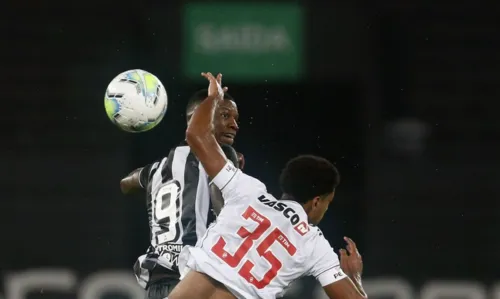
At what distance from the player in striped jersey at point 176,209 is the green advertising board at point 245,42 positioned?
4530mm

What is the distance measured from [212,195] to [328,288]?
870 mm

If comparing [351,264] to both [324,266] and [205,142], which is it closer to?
[324,266]

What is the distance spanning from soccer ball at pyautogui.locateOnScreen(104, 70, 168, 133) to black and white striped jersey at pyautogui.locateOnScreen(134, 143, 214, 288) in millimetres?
238

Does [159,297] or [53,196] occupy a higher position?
[159,297]

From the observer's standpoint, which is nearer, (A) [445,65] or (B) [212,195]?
(B) [212,195]

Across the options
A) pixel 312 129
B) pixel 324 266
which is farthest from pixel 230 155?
pixel 312 129

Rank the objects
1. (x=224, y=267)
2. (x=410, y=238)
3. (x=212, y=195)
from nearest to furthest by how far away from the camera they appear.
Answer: (x=224, y=267), (x=212, y=195), (x=410, y=238)

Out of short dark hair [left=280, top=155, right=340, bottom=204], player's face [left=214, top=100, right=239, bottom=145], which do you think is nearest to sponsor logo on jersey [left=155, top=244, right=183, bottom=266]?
player's face [left=214, top=100, right=239, bottom=145]

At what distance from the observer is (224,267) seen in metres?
5.50

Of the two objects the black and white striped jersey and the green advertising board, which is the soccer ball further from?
the green advertising board

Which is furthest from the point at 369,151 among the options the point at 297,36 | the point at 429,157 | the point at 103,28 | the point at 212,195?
the point at 212,195

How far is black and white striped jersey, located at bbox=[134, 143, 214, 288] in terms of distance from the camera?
20.2 feet

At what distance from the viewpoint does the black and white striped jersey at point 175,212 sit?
615 cm

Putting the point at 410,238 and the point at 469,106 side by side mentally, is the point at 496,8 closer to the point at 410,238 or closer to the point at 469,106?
the point at 469,106
